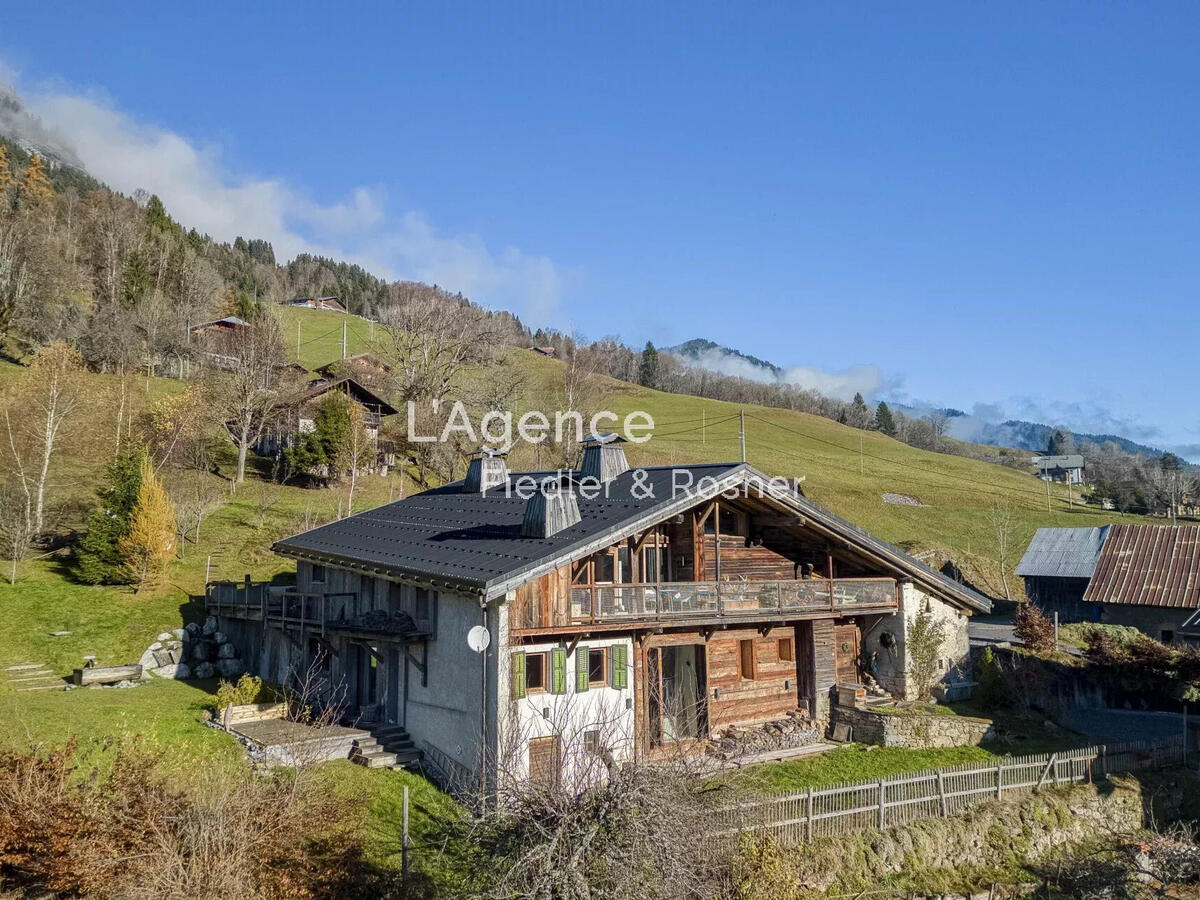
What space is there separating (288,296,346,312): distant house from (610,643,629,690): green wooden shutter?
109 meters

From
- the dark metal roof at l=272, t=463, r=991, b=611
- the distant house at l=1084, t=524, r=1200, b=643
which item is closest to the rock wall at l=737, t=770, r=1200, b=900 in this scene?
the dark metal roof at l=272, t=463, r=991, b=611

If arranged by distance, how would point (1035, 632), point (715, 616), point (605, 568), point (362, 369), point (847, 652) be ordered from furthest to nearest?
point (362, 369), point (1035, 632), point (847, 652), point (605, 568), point (715, 616)

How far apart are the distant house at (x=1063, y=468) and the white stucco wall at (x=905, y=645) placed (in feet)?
312

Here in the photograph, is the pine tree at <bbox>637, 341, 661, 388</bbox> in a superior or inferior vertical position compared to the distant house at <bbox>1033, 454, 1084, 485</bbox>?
superior

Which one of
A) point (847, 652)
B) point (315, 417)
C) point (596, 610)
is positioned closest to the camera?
point (596, 610)

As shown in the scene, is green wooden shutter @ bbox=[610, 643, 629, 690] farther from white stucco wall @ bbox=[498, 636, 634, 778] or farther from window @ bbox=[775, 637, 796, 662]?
window @ bbox=[775, 637, 796, 662]

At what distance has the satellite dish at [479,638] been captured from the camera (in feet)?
57.4

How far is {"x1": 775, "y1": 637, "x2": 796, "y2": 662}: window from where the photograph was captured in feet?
77.1

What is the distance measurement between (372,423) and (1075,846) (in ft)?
161

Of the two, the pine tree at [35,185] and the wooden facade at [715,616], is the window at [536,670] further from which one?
the pine tree at [35,185]

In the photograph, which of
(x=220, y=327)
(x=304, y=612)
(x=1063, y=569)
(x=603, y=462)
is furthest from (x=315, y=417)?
(x=1063, y=569)

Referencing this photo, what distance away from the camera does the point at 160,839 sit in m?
10.8

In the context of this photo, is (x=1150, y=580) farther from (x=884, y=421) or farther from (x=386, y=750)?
(x=884, y=421)

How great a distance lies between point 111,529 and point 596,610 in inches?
932
